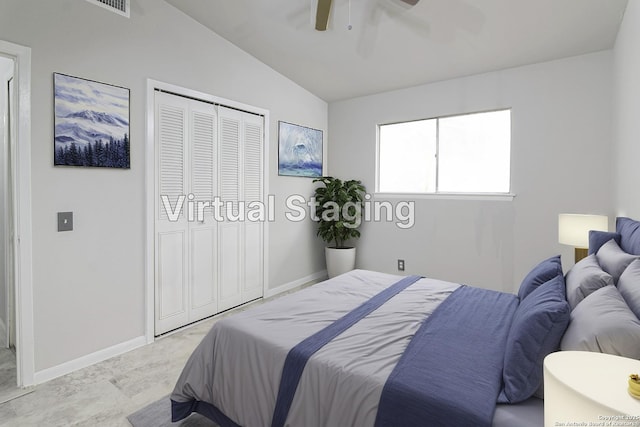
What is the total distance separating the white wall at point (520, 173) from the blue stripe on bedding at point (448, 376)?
6.81 feet

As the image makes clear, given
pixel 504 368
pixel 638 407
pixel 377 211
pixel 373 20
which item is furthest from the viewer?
pixel 377 211

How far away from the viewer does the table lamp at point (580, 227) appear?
9.28 ft

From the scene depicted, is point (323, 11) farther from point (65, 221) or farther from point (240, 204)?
point (65, 221)

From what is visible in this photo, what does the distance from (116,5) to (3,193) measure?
192cm

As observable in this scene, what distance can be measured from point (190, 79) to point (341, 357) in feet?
9.52

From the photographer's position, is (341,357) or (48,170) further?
(48,170)

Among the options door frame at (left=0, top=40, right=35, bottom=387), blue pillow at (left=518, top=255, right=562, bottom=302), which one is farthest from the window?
door frame at (left=0, top=40, right=35, bottom=387)

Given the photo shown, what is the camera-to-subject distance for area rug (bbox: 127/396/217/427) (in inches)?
78.8

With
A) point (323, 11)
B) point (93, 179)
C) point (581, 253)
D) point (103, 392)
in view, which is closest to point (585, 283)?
point (581, 253)

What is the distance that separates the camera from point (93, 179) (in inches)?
105

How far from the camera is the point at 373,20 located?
3.19 meters

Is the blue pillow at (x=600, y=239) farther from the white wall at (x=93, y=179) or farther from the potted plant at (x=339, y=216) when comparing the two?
the white wall at (x=93, y=179)

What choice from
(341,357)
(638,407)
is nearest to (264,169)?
(341,357)

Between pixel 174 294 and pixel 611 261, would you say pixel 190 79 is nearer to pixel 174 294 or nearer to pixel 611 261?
pixel 174 294
